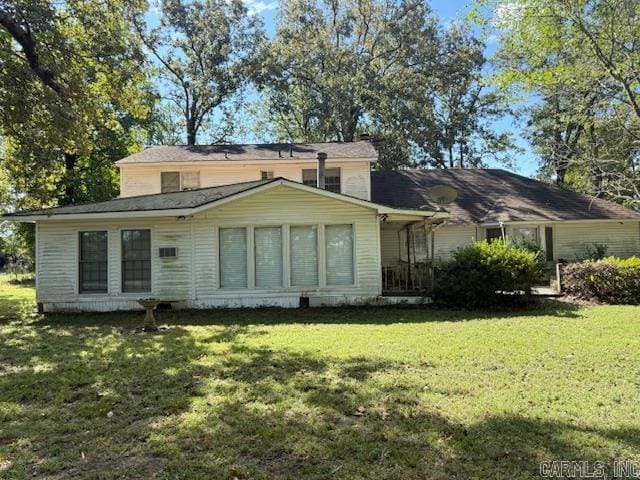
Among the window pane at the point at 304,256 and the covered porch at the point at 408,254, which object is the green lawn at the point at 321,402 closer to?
→ the window pane at the point at 304,256

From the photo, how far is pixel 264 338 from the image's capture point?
8.40 m

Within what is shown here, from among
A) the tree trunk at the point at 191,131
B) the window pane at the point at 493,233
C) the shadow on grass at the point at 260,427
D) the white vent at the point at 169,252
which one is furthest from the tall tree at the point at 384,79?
the shadow on grass at the point at 260,427

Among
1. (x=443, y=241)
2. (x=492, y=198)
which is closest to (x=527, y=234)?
(x=492, y=198)

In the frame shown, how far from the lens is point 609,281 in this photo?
1232 cm

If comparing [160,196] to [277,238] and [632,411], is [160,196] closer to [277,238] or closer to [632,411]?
[277,238]

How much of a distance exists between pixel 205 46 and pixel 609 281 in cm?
2703

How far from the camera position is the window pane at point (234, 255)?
12.4m

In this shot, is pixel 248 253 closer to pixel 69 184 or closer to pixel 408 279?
pixel 408 279

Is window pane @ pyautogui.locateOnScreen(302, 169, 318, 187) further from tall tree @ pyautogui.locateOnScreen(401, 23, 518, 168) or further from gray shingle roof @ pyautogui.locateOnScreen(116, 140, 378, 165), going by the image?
tall tree @ pyautogui.locateOnScreen(401, 23, 518, 168)

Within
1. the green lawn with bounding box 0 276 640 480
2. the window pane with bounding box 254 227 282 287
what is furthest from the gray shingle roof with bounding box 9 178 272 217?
the green lawn with bounding box 0 276 640 480

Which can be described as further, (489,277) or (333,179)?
(333,179)

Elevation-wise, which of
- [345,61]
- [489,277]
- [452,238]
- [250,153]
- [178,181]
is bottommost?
[489,277]

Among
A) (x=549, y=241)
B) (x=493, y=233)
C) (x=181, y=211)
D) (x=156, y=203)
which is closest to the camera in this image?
(x=181, y=211)

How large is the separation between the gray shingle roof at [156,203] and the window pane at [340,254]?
2.20 metres
